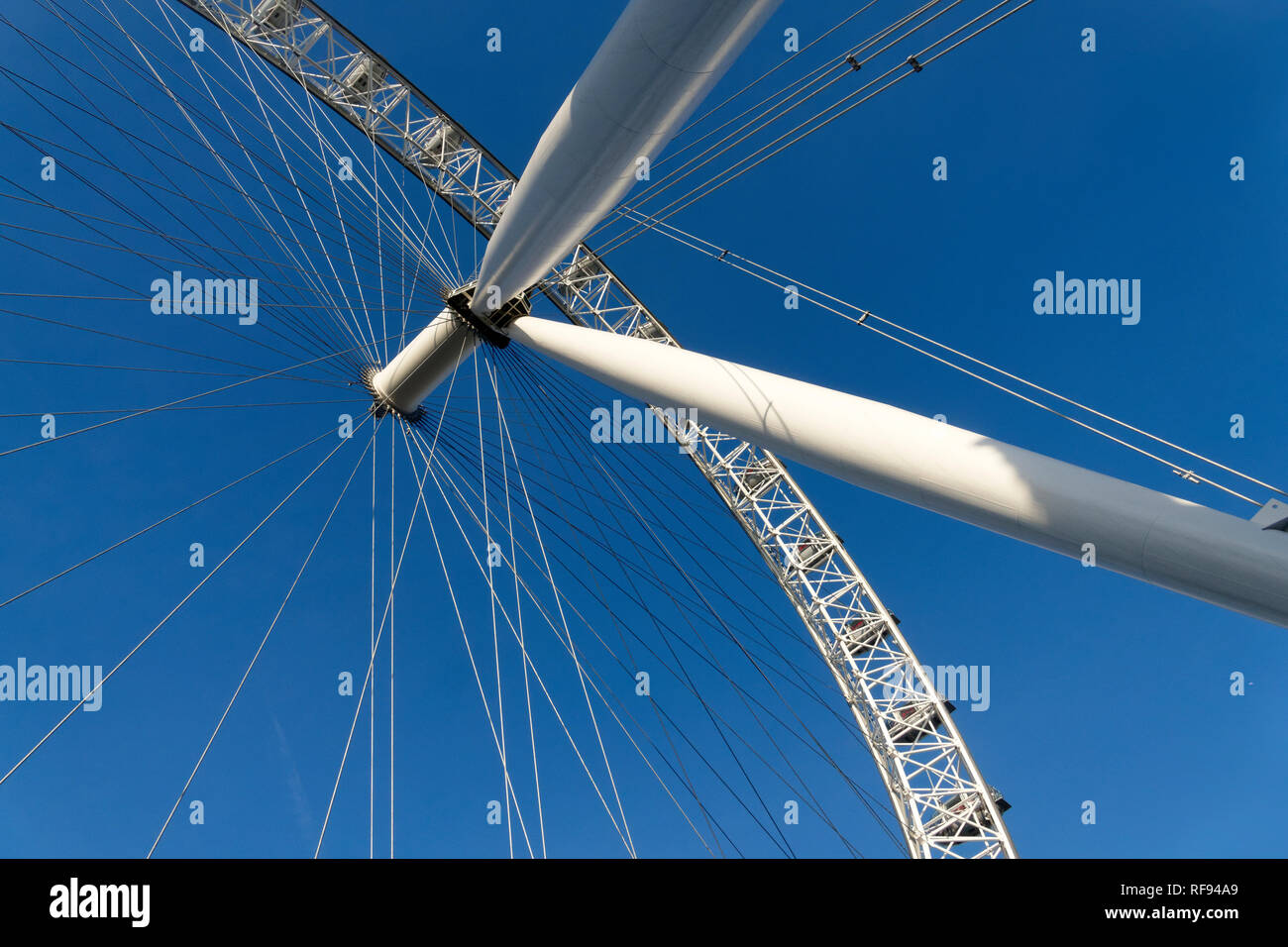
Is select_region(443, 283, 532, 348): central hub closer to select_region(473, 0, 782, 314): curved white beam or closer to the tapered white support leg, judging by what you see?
the tapered white support leg

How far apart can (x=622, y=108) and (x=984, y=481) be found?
4381 mm

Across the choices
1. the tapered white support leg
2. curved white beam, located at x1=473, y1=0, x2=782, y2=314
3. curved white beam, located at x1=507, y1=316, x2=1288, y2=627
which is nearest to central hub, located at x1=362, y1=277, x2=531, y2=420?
the tapered white support leg

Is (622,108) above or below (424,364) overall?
below

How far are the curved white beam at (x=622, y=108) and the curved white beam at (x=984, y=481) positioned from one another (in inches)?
69.6

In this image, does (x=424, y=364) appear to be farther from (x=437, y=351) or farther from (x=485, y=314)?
(x=485, y=314)

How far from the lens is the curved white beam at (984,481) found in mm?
5004

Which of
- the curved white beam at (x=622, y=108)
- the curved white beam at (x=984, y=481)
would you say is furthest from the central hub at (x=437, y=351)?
the curved white beam at (x=984, y=481)

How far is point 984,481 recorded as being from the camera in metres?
5.97

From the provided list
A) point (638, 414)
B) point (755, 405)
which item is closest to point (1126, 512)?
point (755, 405)

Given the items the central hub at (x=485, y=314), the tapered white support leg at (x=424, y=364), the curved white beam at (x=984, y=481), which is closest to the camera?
the curved white beam at (x=984, y=481)

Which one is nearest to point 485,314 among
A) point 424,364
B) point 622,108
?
point 424,364

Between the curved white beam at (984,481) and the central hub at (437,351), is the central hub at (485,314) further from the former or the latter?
the curved white beam at (984,481)

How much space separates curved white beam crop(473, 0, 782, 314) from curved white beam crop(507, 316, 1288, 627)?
177cm
